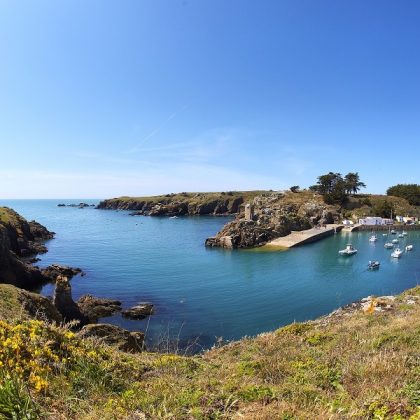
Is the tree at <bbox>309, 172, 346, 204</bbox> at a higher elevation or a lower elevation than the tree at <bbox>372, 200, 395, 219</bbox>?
higher

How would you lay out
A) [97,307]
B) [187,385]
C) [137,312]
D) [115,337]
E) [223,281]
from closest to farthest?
[187,385] < [115,337] < [137,312] < [97,307] < [223,281]

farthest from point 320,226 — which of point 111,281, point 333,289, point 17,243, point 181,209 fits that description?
point 181,209

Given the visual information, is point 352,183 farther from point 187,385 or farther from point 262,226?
point 187,385

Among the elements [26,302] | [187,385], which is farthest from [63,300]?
[187,385]

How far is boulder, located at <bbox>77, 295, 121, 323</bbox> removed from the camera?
32.8m

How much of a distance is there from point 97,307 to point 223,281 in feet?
61.1

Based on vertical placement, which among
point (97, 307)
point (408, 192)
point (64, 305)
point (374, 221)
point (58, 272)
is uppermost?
point (408, 192)

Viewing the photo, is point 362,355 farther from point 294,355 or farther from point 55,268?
point 55,268

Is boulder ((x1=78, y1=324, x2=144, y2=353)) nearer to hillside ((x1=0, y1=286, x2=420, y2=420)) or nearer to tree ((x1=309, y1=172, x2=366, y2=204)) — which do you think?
hillside ((x1=0, y1=286, x2=420, y2=420))

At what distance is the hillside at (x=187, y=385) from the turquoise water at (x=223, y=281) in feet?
33.3

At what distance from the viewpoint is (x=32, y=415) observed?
13.8 ft

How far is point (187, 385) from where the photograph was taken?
6.44 meters

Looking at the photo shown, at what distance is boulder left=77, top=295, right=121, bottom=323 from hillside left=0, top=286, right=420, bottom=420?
26065mm

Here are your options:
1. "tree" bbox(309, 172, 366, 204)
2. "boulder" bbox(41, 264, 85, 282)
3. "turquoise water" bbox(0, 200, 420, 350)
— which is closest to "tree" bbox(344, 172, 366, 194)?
"tree" bbox(309, 172, 366, 204)
